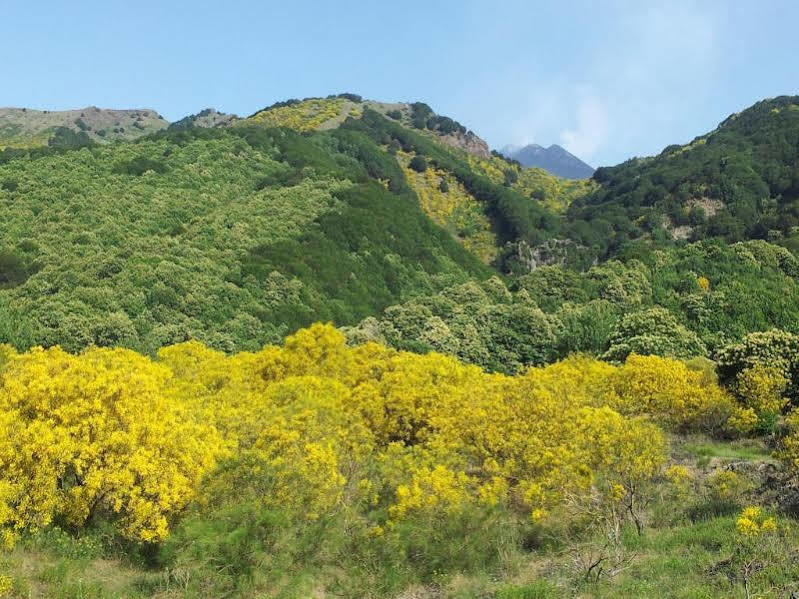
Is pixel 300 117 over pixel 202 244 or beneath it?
over

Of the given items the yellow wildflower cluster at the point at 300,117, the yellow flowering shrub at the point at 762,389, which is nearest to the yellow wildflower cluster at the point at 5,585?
the yellow flowering shrub at the point at 762,389

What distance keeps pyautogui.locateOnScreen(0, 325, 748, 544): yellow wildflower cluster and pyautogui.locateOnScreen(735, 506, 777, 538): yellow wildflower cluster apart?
12.9ft

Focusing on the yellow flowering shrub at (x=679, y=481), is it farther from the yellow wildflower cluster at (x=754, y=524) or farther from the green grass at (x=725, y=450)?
the yellow wildflower cluster at (x=754, y=524)

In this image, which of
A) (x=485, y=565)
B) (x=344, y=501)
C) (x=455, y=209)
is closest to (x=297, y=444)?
(x=344, y=501)

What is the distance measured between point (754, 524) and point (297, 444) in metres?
14.0

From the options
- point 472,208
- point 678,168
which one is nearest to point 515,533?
point 472,208

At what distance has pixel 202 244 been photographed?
8250cm

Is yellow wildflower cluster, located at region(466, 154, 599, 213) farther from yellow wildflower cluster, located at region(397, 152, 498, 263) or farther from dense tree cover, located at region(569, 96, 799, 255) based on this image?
yellow wildflower cluster, located at region(397, 152, 498, 263)

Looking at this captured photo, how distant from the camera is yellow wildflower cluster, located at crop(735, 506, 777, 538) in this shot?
696 inches

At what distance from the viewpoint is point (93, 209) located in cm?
8894

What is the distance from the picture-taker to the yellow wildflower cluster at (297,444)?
19.0 metres

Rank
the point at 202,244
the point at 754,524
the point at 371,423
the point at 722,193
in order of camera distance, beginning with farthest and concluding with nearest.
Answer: the point at 722,193, the point at 202,244, the point at 371,423, the point at 754,524

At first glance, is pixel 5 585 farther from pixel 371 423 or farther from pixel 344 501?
pixel 371 423

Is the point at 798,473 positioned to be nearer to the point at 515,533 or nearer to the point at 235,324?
the point at 515,533
